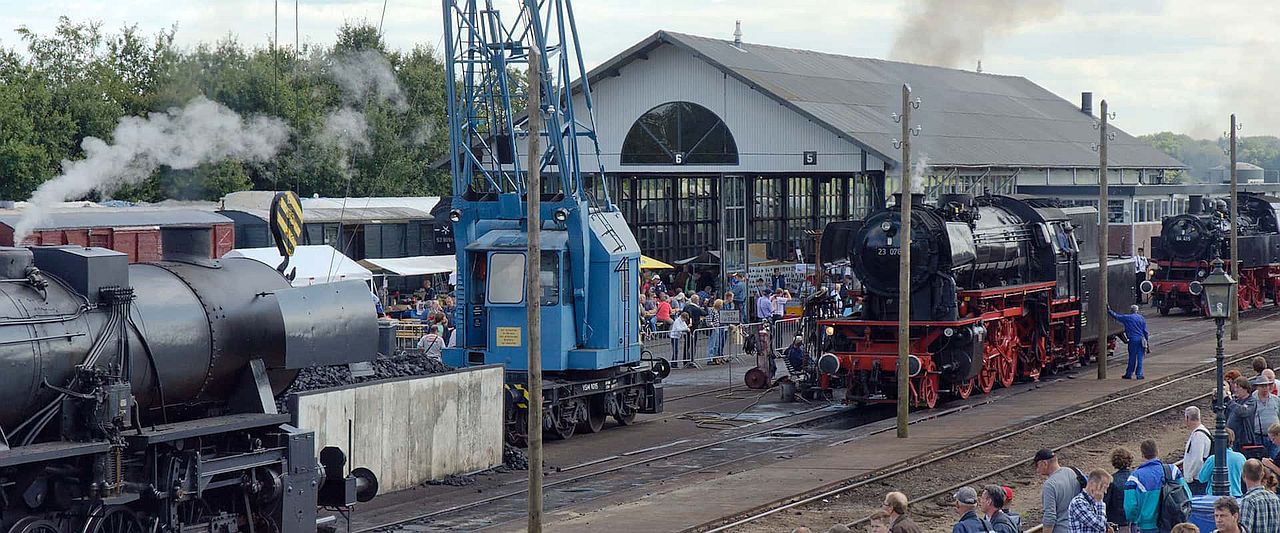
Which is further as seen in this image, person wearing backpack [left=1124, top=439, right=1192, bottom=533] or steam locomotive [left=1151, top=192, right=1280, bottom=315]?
steam locomotive [left=1151, top=192, right=1280, bottom=315]

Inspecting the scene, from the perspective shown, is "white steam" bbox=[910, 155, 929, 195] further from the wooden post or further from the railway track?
the wooden post

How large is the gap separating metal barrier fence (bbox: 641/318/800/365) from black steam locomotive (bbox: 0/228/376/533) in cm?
1756

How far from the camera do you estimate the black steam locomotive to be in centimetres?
1043

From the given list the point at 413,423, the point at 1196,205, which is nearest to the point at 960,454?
the point at 413,423

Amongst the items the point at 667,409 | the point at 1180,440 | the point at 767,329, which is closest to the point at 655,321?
the point at 767,329

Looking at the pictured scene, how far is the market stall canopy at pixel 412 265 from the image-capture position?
36.0 metres

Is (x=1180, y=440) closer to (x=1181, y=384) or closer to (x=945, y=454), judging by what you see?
(x=945, y=454)

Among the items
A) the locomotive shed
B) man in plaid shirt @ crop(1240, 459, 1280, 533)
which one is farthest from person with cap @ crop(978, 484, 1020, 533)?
the locomotive shed

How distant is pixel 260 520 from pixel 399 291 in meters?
25.3

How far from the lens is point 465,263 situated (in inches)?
862

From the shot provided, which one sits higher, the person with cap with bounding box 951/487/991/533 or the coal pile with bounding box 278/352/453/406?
the coal pile with bounding box 278/352/453/406

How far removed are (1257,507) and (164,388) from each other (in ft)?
27.6

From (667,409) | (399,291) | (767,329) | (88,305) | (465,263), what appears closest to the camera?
(88,305)

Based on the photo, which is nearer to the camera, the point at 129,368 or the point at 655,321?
the point at 129,368
